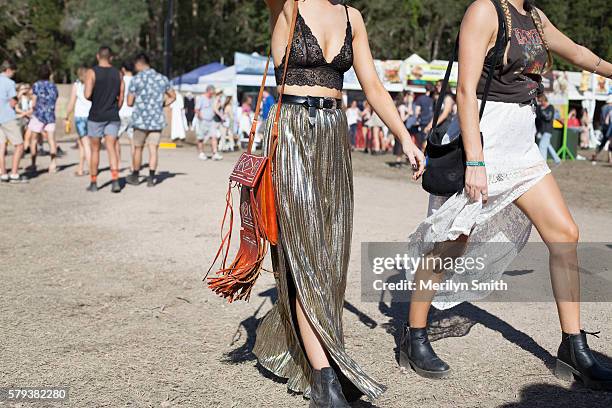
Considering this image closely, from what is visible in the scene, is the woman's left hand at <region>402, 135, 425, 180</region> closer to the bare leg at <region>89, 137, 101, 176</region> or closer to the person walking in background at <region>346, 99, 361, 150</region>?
the bare leg at <region>89, 137, 101, 176</region>

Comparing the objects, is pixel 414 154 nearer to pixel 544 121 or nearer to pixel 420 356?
pixel 420 356

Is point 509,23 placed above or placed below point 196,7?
below

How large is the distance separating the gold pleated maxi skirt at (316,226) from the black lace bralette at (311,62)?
0.42 ft

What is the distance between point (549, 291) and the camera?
5.48 metres

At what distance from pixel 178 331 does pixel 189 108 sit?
2814 centimetres

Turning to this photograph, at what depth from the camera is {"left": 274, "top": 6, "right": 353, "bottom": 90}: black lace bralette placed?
331cm

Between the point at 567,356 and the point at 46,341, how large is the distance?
2.82 m

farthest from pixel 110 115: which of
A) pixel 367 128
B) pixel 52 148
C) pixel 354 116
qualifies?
pixel 354 116

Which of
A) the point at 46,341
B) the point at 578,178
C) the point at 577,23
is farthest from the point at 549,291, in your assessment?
the point at 577,23

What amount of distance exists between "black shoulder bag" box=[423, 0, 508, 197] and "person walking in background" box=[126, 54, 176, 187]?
807 cm

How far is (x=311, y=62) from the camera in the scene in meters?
3.33

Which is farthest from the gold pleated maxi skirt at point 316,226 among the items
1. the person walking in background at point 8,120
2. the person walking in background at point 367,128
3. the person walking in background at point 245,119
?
the person walking in background at point 245,119

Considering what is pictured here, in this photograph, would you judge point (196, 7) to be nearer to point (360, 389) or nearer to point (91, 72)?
point (91, 72)

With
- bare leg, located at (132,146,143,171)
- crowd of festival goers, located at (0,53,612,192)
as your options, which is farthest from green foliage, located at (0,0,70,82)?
bare leg, located at (132,146,143,171)
